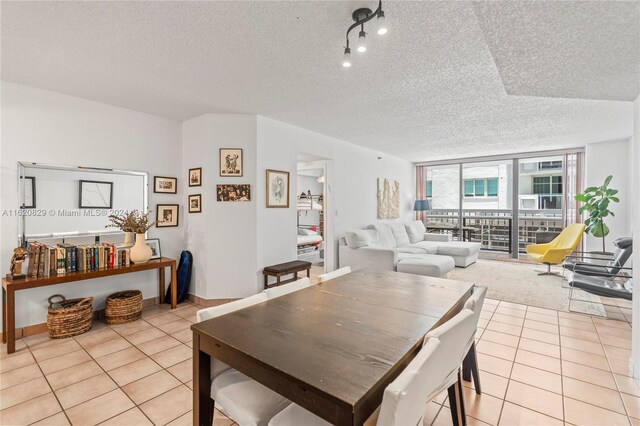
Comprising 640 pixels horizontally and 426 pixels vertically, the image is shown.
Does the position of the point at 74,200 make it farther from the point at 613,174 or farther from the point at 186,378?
the point at 613,174

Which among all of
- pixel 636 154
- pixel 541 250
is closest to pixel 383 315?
pixel 636 154

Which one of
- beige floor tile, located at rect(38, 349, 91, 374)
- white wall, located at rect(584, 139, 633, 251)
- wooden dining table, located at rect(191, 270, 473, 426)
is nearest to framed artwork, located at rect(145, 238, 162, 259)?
beige floor tile, located at rect(38, 349, 91, 374)

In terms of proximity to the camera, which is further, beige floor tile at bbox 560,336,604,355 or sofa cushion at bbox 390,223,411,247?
sofa cushion at bbox 390,223,411,247

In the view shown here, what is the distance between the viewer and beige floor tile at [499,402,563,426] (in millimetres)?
1704

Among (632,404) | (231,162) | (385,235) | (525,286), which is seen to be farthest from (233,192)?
(525,286)

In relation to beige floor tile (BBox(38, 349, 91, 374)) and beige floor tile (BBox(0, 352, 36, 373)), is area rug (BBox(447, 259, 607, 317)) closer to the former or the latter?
beige floor tile (BBox(38, 349, 91, 374))

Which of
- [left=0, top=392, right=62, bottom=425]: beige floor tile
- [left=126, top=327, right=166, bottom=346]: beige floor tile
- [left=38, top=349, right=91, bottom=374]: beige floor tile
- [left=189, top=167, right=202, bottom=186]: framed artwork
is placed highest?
[left=189, top=167, right=202, bottom=186]: framed artwork

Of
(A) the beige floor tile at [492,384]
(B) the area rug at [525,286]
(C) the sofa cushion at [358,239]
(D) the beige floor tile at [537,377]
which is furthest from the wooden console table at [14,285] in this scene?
(B) the area rug at [525,286]

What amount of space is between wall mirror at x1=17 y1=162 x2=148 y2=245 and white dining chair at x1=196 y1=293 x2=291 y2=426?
2.67 metres

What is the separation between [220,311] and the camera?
1540 millimetres

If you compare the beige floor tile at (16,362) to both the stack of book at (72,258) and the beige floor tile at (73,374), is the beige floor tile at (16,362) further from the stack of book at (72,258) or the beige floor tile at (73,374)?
the stack of book at (72,258)

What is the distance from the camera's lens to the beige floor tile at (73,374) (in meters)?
2.09

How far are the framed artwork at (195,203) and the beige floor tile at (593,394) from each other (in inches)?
157

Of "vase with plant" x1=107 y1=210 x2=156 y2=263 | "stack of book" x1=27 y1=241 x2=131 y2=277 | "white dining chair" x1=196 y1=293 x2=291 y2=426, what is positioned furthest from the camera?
"vase with plant" x1=107 y1=210 x2=156 y2=263
